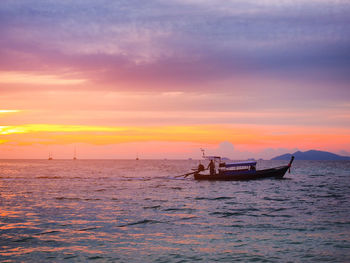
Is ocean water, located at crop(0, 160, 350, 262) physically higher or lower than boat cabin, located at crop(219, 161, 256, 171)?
lower

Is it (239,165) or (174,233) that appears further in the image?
(239,165)

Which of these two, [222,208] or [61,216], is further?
[222,208]

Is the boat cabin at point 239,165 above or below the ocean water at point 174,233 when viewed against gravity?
above

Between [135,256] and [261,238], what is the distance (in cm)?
714

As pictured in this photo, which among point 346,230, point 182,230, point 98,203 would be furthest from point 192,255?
point 98,203

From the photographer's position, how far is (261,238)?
19531 mm

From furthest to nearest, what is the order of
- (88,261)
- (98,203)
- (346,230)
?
(98,203)
(346,230)
(88,261)

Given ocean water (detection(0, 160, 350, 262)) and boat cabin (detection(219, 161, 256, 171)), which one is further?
boat cabin (detection(219, 161, 256, 171))

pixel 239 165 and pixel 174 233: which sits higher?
pixel 239 165

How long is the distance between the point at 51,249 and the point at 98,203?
1825 cm


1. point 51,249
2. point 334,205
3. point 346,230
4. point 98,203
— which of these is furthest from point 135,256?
point 334,205

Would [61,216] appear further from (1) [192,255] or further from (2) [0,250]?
(1) [192,255]

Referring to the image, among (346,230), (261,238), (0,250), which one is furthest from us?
(346,230)

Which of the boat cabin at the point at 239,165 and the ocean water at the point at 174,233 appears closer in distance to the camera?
the ocean water at the point at 174,233
